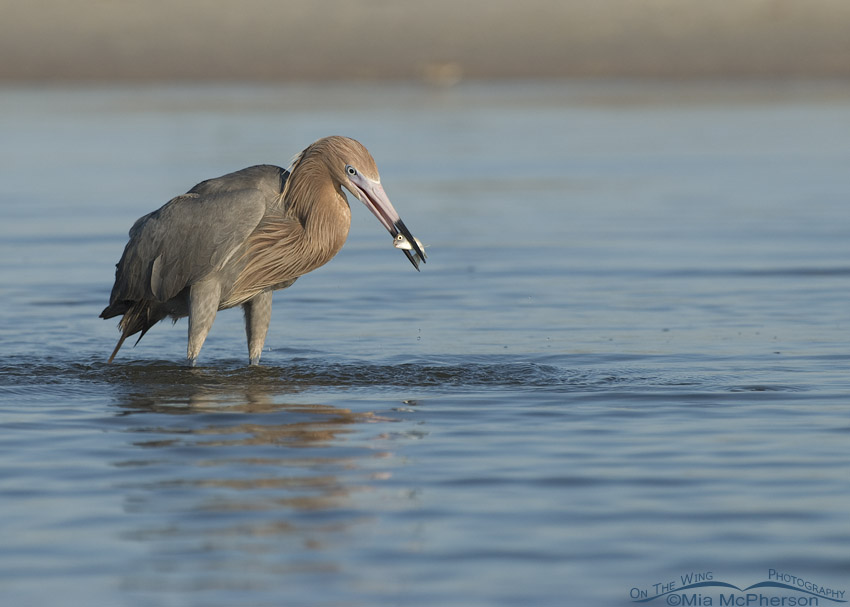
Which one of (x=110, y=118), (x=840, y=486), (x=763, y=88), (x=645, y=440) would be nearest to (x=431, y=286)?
(x=645, y=440)

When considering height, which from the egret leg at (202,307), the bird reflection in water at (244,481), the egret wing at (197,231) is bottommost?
the bird reflection in water at (244,481)

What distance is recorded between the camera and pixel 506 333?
35.8ft

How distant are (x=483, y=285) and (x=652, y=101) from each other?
26.7 m

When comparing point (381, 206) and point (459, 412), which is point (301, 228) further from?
point (459, 412)

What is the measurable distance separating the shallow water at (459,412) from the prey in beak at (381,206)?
33.6 inches

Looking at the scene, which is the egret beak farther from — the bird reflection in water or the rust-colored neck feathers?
the bird reflection in water

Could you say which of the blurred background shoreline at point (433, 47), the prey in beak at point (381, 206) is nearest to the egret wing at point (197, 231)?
the prey in beak at point (381, 206)

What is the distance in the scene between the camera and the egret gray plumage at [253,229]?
9.24m

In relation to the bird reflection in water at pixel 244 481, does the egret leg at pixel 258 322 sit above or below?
above

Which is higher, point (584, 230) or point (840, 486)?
point (584, 230)

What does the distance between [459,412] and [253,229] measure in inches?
73.9

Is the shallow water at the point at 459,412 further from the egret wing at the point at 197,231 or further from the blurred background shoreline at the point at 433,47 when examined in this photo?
the blurred background shoreline at the point at 433,47

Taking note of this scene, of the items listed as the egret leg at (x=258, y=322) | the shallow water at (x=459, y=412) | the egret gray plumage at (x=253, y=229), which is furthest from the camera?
the egret leg at (x=258, y=322)

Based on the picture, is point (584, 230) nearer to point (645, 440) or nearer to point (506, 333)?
point (506, 333)
